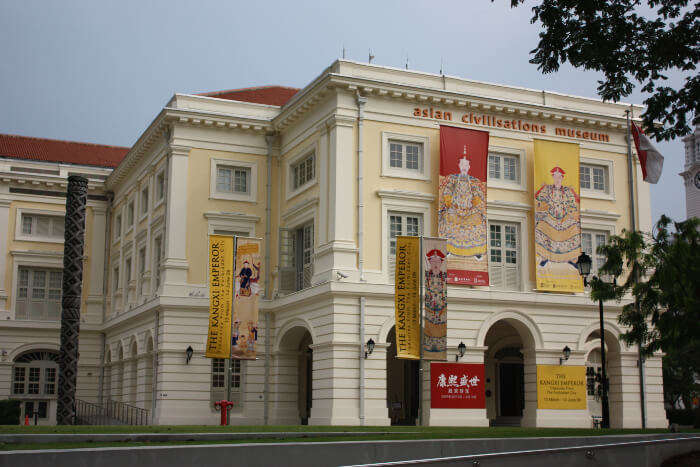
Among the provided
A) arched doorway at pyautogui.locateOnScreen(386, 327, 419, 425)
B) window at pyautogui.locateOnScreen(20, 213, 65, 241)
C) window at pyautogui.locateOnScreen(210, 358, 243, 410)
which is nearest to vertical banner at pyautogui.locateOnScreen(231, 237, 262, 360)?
window at pyautogui.locateOnScreen(210, 358, 243, 410)

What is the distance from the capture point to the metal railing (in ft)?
119

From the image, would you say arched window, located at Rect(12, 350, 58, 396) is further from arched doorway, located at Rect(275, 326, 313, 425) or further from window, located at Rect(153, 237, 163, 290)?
arched doorway, located at Rect(275, 326, 313, 425)

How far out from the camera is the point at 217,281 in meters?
30.0

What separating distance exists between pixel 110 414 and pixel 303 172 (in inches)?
628

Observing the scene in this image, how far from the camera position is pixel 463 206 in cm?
3134

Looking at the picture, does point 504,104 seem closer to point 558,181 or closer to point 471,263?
point 558,181

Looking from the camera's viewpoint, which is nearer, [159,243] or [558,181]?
[558,181]

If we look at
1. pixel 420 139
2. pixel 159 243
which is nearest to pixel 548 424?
pixel 420 139

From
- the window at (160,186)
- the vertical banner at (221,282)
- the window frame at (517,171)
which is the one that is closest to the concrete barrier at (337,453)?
the vertical banner at (221,282)

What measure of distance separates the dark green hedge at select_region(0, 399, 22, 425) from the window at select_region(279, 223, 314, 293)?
49.2 feet

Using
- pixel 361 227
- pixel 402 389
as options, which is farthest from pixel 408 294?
pixel 402 389

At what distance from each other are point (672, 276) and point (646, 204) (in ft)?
55.9

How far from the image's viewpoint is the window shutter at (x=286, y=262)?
112 feet

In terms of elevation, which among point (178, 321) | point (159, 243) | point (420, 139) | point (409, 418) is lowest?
point (409, 418)
